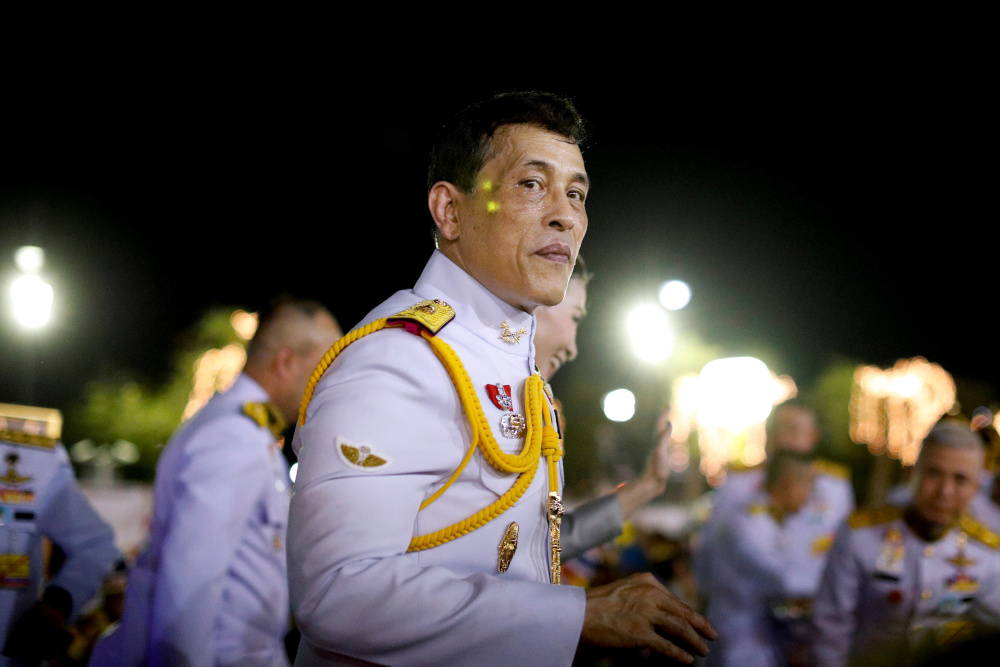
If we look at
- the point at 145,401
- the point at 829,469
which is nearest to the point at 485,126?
the point at 829,469

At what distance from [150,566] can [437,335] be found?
7.91 feet

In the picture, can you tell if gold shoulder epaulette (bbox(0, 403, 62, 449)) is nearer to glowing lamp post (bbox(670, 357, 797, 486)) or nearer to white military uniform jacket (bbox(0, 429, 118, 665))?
white military uniform jacket (bbox(0, 429, 118, 665))

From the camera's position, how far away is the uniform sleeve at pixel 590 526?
264 cm

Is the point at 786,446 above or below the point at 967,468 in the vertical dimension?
below

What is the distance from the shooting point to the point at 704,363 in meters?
29.2

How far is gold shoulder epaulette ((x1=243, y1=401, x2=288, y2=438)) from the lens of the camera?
3666mm

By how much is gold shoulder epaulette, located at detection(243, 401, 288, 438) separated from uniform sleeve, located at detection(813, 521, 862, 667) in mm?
3578

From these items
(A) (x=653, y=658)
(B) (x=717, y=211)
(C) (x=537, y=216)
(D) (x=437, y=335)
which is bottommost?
(A) (x=653, y=658)

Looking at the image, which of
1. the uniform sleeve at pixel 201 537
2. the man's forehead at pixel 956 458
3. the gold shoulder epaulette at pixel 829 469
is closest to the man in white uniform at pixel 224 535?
the uniform sleeve at pixel 201 537

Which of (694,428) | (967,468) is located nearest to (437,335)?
(967,468)

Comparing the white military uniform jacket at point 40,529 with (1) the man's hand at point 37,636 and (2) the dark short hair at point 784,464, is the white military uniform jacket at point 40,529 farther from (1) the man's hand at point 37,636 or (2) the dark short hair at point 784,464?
(2) the dark short hair at point 784,464

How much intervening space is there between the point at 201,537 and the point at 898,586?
13.3 ft

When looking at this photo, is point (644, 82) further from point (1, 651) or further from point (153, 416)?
point (153, 416)

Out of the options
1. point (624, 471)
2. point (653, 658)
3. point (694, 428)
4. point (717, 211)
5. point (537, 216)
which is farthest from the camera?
point (694, 428)
